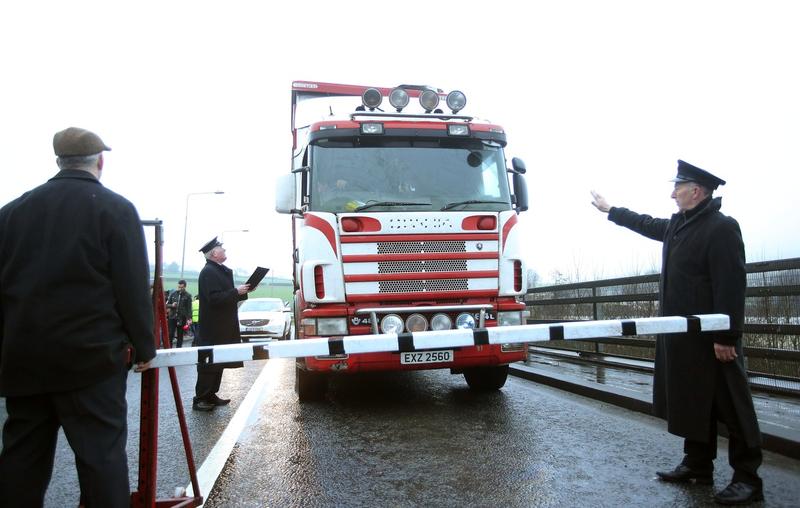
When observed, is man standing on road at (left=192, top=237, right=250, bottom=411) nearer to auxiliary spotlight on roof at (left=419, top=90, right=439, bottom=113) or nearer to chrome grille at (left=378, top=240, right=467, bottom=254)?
chrome grille at (left=378, top=240, right=467, bottom=254)

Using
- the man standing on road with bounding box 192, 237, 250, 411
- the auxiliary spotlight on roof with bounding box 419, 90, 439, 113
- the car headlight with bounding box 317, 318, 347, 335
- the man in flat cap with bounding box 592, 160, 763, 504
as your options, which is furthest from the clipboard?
the man in flat cap with bounding box 592, 160, 763, 504

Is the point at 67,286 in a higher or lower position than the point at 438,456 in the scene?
higher

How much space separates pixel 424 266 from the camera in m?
6.24

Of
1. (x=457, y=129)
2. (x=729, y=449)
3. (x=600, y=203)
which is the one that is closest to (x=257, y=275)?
(x=457, y=129)

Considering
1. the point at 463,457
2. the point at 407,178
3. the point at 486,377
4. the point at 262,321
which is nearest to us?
the point at 463,457

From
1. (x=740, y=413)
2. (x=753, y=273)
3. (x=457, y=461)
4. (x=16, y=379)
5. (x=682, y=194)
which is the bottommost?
(x=457, y=461)

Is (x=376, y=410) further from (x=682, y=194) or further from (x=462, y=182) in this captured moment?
(x=682, y=194)

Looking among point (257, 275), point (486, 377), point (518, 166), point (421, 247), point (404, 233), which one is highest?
point (518, 166)

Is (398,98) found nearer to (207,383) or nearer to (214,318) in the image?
(214,318)

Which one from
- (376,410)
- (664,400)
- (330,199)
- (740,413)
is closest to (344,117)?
(330,199)

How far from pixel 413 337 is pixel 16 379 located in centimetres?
213

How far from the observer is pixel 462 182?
6820 millimetres

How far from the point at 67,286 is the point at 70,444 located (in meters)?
0.68

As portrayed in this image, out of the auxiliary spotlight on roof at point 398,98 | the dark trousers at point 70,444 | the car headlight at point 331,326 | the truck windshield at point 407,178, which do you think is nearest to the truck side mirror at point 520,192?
the truck windshield at point 407,178
